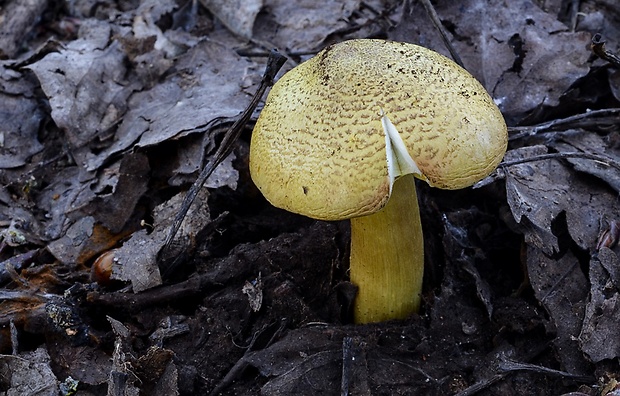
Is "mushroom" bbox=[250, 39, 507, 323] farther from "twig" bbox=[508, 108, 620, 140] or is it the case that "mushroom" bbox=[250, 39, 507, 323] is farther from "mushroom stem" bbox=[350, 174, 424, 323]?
"twig" bbox=[508, 108, 620, 140]

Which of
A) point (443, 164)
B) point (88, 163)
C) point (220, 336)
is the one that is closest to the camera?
point (443, 164)

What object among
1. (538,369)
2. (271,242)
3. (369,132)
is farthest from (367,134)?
(538,369)

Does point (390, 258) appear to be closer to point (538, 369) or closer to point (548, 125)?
point (538, 369)

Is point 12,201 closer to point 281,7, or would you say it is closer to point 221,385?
point 221,385

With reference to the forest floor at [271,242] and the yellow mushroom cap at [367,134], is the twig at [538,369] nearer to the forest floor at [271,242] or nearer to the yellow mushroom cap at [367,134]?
the forest floor at [271,242]

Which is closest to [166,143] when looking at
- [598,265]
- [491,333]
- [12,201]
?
[12,201]

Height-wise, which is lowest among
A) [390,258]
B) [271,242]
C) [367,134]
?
[271,242]

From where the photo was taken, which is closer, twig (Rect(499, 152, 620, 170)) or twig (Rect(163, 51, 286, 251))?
twig (Rect(163, 51, 286, 251))

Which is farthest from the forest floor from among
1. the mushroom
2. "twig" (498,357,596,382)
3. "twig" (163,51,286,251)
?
the mushroom
